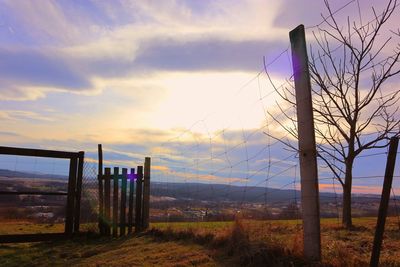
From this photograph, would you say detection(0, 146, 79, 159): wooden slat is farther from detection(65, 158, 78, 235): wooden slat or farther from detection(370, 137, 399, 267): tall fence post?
detection(370, 137, 399, 267): tall fence post

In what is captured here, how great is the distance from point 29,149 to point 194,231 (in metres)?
5.67

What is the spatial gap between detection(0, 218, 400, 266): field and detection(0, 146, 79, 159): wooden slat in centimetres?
248

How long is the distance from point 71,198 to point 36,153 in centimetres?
167

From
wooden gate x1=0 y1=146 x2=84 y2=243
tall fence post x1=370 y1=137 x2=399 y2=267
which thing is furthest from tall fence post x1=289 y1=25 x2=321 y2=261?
wooden gate x1=0 y1=146 x2=84 y2=243

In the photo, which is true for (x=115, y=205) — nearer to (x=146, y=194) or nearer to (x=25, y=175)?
(x=146, y=194)

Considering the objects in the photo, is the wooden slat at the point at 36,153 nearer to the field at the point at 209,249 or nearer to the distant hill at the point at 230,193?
the field at the point at 209,249

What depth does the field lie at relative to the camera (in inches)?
256

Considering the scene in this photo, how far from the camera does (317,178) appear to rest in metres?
6.34

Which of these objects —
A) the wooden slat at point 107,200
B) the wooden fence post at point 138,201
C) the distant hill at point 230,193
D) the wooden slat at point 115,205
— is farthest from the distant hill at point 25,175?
the distant hill at point 230,193

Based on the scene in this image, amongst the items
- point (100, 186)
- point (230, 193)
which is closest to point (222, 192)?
point (230, 193)

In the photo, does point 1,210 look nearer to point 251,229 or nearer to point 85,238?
point 85,238

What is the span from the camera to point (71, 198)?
13320 mm

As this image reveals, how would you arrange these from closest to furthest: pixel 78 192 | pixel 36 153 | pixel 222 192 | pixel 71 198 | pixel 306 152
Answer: pixel 306 152
pixel 222 192
pixel 36 153
pixel 71 198
pixel 78 192

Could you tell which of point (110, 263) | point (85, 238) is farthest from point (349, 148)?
point (85, 238)
